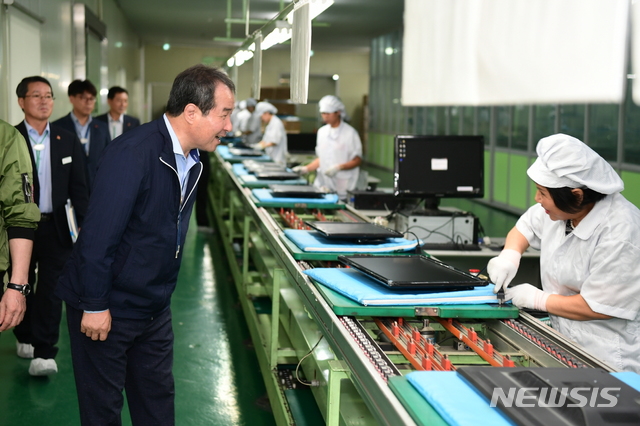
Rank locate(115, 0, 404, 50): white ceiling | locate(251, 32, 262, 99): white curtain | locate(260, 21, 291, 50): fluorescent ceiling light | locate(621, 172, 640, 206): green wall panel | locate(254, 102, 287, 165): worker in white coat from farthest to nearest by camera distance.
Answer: locate(115, 0, 404, 50): white ceiling
locate(254, 102, 287, 165): worker in white coat
locate(621, 172, 640, 206): green wall panel
locate(251, 32, 262, 99): white curtain
locate(260, 21, 291, 50): fluorescent ceiling light

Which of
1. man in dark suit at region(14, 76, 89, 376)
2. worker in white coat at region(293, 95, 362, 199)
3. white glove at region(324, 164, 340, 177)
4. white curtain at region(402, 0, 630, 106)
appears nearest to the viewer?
white curtain at region(402, 0, 630, 106)

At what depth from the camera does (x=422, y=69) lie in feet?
5.74

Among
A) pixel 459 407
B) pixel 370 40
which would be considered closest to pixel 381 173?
pixel 370 40

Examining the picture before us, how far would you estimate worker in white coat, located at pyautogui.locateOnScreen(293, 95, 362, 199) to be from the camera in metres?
6.39

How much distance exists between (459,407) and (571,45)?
0.68 m

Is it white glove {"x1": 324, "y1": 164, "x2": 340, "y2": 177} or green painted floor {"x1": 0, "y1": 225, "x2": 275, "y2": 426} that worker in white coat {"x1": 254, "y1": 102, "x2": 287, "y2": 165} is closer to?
white glove {"x1": 324, "y1": 164, "x2": 340, "y2": 177}

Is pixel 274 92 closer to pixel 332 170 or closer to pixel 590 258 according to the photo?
pixel 332 170

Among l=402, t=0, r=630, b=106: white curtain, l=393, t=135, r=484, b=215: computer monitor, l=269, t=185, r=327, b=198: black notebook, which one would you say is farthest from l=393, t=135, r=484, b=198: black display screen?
l=402, t=0, r=630, b=106: white curtain

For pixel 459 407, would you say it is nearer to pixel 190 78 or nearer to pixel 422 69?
pixel 422 69

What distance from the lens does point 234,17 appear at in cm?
1409

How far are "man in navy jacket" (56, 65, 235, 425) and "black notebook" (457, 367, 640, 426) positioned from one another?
1056 mm

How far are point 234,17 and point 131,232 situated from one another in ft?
42.1

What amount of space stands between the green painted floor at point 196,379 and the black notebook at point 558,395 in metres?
2.10

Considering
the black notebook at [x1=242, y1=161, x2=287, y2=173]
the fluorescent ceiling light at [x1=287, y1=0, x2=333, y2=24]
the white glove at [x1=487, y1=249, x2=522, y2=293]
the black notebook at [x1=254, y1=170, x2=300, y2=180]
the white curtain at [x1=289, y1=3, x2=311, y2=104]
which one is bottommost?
the white glove at [x1=487, y1=249, x2=522, y2=293]
